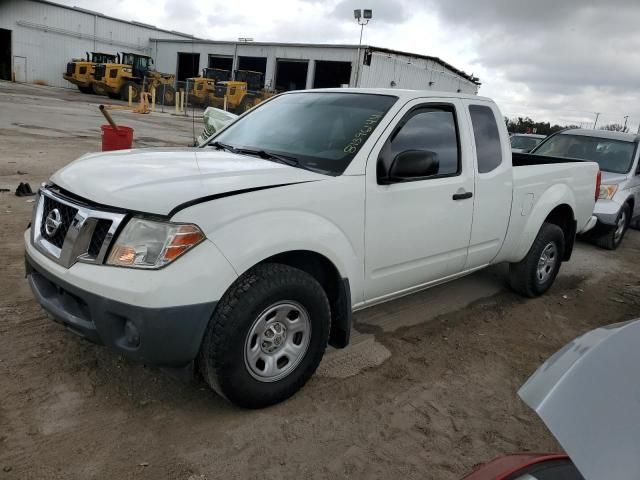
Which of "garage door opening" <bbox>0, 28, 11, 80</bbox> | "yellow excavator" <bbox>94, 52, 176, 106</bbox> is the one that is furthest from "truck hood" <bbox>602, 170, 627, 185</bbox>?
"garage door opening" <bbox>0, 28, 11, 80</bbox>

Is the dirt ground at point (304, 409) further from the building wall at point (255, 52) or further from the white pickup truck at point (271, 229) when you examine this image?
the building wall at point (255, 52)

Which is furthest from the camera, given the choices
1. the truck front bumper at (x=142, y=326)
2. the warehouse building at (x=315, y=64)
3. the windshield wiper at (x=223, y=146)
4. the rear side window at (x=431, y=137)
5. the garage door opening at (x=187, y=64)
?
the garage door opening at (x=187, y=64)

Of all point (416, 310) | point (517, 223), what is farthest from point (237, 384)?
point (517, 223)

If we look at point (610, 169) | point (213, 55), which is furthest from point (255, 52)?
point (610, 169)

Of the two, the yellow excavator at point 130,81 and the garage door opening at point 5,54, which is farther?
the garage door opening at point 5,54

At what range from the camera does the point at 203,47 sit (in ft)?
149

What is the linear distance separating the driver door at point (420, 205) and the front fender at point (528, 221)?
771 millimetres

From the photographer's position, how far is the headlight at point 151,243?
2441 mm

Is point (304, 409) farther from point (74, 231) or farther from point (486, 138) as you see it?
point (486, 138)

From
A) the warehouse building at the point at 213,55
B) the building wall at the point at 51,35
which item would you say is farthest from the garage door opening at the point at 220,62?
the building wall at the point at 51,35

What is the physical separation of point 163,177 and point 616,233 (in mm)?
7486

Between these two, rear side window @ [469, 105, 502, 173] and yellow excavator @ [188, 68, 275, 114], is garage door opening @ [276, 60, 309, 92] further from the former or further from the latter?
rear side window @ [469, 105, 502, 173]

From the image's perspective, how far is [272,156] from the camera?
340 cm

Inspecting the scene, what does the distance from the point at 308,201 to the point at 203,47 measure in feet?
154
